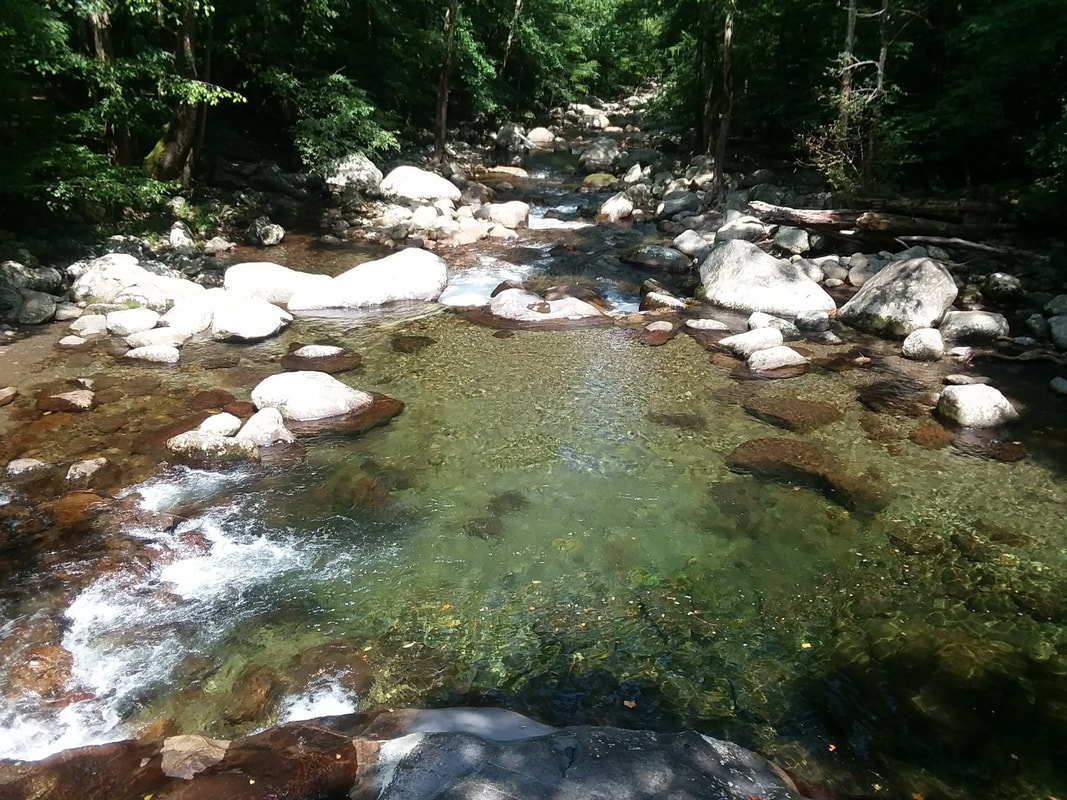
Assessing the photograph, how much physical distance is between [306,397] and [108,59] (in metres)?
8.17

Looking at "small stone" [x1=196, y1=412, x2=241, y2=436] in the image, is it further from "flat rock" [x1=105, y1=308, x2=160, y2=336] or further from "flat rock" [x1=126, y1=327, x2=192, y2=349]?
"flat rock" [x1=105, y1=308, x2=160, y2=336]

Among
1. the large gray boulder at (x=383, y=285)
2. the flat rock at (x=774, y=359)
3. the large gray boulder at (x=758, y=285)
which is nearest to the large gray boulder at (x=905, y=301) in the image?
the large gray boulder at (x=758, y=285)

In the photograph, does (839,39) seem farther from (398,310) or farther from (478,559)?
(478,559)

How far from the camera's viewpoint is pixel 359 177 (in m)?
17.0

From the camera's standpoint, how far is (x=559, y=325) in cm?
1012

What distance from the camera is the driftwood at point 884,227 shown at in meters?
11.6

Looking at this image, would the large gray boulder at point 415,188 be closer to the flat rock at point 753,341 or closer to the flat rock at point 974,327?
the flat rock at point 753,341

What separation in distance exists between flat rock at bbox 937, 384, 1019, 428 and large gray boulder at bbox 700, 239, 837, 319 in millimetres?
3222

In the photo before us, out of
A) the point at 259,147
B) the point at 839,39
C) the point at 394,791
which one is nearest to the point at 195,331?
the point at 394,791

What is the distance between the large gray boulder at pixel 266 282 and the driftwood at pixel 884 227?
7.92m

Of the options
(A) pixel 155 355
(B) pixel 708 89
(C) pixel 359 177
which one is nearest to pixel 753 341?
(A) pixel 155 355

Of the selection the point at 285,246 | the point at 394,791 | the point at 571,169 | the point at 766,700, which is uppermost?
the point at 571,169

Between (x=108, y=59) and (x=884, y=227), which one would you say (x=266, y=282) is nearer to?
(x=108, y=59)

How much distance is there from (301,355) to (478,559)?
456 centimetres
